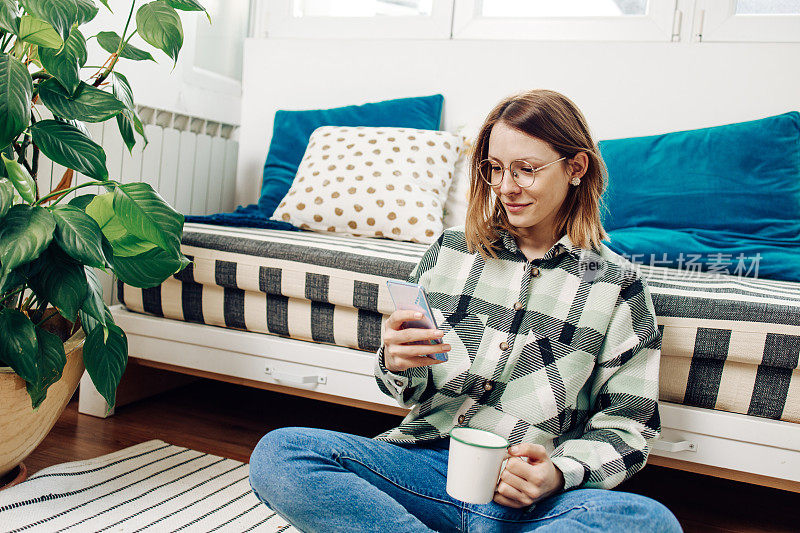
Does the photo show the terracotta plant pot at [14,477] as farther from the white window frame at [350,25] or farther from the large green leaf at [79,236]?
the white window frame at [350,25]

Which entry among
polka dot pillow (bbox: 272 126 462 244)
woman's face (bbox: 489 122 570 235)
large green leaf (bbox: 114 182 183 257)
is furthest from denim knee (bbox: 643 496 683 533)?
polka dot pillow (bbox: 272 126 462 244)

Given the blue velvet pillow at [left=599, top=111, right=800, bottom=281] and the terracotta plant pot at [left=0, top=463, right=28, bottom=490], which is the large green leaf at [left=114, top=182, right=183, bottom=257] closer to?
the terracotta plant pot at [left=0, top=463, right=28, bottom=490]

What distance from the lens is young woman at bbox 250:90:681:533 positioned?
844 millimetres

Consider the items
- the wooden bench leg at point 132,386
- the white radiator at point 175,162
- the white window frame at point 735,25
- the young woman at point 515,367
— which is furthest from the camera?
the white window frame at point 735,25

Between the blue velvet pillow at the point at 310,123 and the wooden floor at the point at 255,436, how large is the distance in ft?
1.94

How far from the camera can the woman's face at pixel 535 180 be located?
0.96 metres

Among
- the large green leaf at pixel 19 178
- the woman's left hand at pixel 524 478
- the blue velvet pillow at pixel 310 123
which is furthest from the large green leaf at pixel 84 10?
the blue velvet pillow at pixel 310 123

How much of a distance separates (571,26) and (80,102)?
150 centimetres

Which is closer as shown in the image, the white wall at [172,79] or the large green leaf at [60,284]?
the large green leaf at [60,284]

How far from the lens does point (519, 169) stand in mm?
958

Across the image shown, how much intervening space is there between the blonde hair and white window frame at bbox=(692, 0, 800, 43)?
1183 millimetres

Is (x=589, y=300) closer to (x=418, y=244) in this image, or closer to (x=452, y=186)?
(x=418, y=244)

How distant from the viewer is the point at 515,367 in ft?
3.19

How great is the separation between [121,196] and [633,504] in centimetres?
86
